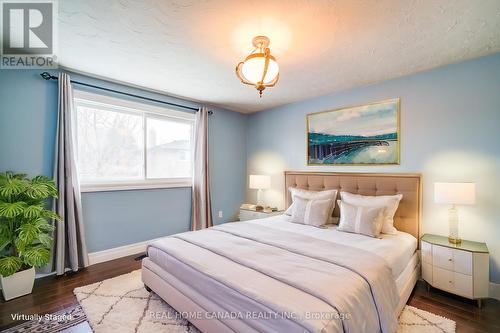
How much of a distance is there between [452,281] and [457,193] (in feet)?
2.89

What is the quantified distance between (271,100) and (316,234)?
243 cm

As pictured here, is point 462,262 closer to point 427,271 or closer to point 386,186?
point 427,271

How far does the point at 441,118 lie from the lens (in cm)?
273

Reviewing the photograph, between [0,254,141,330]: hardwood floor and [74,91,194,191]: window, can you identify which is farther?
[74,91,194,191]: window

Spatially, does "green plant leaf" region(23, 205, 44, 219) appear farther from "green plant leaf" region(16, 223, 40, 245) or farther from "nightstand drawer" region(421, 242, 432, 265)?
"nightstand drawer" region(421, 242, 432, 265)

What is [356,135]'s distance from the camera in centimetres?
340

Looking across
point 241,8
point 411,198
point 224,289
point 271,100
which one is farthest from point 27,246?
point 411,198

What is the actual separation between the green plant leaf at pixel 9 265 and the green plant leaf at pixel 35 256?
0.06m

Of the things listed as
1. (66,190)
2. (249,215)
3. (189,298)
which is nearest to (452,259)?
(189,298)

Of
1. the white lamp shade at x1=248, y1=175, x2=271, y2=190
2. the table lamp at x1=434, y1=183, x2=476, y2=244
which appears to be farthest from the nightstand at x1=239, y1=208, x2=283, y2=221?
the table lamp at x1=434, y1=183, x2=476, y2=244

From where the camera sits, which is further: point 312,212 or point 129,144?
point 129,144

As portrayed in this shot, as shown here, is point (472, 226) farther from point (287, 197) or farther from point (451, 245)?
point (287, 197)

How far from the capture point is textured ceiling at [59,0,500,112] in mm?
1735

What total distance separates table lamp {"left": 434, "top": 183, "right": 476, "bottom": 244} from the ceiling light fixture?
2100 millimetres
